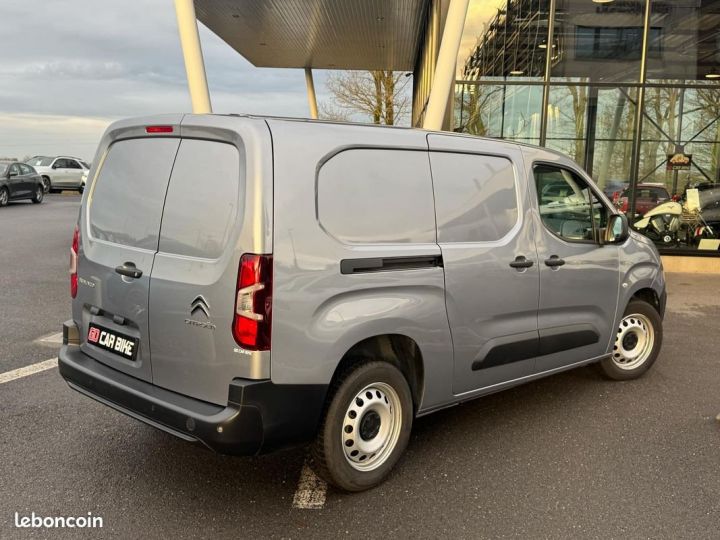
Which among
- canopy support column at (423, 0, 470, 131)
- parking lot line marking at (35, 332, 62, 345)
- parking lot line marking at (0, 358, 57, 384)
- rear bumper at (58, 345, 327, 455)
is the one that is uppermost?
canopy support column at (423, 0, 470, 131)

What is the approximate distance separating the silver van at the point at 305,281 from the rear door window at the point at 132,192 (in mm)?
11

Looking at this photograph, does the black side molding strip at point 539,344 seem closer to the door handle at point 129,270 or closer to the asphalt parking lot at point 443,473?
the asphalt parking lot at point 443,473

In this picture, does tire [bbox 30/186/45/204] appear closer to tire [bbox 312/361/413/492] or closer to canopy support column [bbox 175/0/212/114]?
canopy support column [bbox 175/0/212/114]

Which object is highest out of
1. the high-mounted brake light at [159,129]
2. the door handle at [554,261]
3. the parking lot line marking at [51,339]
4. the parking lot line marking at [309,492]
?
the high-mounted brake light at [159,129]

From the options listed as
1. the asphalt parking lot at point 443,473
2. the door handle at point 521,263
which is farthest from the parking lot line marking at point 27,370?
the door handle at point 521,263

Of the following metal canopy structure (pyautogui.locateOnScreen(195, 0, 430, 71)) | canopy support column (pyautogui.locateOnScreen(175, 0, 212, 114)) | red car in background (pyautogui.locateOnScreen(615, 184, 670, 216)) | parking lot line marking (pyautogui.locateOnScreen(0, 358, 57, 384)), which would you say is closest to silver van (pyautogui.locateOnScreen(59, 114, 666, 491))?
parking lot line marking (pyautogui.locateOnScreen(0, 358, 57, 384))

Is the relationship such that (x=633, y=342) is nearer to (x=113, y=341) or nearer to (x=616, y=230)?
(x=616, y=230)

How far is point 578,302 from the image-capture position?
4430 mm

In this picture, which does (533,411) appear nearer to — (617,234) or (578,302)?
(578,302)

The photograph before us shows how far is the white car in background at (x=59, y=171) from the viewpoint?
28344mm

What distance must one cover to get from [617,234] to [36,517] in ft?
13.2

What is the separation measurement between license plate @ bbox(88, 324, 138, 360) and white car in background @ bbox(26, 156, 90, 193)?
27.9m

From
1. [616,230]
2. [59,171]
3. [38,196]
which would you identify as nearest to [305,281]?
[616,230]

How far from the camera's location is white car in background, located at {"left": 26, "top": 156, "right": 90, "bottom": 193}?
28344mm
